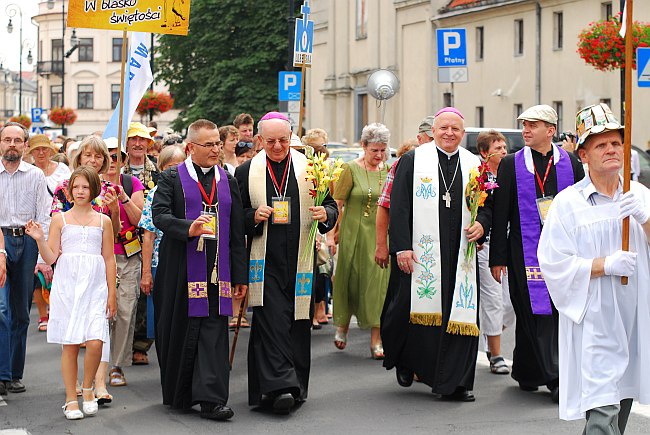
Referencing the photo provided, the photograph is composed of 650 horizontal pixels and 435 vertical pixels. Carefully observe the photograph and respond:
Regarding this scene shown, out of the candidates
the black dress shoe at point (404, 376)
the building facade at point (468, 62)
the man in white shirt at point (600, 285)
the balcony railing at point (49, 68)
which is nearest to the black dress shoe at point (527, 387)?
the black dress shoe at point (404, 376)

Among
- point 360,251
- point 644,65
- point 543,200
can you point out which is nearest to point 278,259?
point 543,200

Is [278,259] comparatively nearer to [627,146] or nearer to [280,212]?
[280,212]

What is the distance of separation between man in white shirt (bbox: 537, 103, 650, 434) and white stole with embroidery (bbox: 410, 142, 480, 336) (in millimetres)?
3082

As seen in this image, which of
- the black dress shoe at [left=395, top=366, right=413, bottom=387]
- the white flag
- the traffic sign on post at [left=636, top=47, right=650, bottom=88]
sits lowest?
the black dress shoe at [left=395, top=366, right=413, bottom=387]

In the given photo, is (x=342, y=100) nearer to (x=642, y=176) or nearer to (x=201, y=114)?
(x=201, y=114)

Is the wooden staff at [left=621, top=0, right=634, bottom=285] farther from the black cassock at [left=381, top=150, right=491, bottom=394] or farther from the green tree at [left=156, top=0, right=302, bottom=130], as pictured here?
the green tree at [left=156, top=0, right=302, bottom=130]

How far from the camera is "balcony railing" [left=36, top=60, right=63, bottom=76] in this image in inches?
4418

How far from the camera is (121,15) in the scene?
1114cm

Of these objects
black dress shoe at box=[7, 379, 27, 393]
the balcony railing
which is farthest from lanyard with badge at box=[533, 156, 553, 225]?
the balcony railing

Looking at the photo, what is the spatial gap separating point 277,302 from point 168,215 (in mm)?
999

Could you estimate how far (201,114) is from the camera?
5275 cm

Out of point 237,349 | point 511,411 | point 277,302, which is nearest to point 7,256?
point 277,302

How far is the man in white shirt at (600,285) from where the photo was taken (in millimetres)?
6121

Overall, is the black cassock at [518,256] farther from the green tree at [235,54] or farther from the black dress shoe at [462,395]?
the green tree at [235,54]
